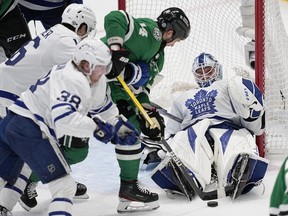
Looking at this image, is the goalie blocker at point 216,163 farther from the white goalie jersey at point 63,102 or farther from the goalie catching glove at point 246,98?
the white goalie jersey at point 63,102

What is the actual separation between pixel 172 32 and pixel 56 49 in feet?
2.13

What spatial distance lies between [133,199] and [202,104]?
0.75 m

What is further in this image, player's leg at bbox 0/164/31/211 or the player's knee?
player's leg at bbox 0/164/31/211

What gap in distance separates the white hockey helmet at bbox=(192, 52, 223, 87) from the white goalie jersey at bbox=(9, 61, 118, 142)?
1003mm

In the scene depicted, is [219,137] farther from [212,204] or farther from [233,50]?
[233,50]

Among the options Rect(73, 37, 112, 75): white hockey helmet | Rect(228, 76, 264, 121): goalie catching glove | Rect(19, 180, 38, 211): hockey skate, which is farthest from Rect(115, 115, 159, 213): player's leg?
Rect(228, 76, 264, 121): goalie catching glove

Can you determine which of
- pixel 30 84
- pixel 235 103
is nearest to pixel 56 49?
pixel 30 84

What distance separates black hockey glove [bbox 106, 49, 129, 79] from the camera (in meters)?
3.75

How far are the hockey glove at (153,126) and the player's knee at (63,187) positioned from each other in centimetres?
61

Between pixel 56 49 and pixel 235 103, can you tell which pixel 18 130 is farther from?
pixel 235 103

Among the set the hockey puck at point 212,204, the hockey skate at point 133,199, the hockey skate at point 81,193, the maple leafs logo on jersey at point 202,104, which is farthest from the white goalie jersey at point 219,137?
the hockey skate at point 81,193

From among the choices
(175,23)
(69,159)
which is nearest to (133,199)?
(69,159)

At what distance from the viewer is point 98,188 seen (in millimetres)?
4195

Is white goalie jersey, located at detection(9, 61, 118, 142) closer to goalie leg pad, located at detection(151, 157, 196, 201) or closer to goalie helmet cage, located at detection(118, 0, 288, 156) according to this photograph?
goalie leg pad, located at detection(151, 157, 196, 201)
